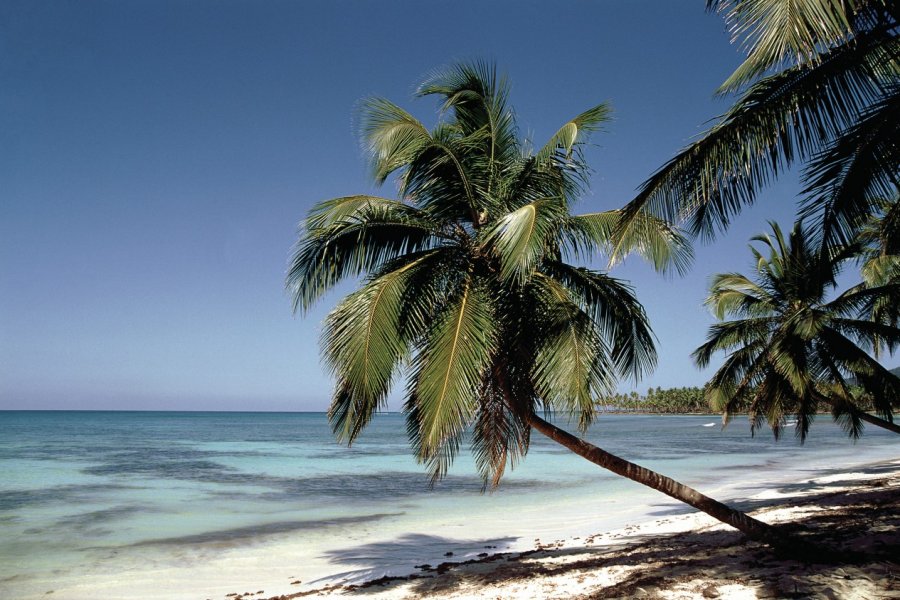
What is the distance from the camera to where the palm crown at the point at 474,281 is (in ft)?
19.3

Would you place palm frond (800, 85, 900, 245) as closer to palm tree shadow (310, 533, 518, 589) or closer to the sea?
the sea

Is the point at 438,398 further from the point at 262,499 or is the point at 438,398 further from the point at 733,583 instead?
the point at 262,499

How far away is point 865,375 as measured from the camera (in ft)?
39.2

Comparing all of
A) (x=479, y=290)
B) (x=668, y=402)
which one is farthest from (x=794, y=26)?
(x=668, y=402)

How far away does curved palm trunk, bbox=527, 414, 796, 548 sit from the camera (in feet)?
20.7

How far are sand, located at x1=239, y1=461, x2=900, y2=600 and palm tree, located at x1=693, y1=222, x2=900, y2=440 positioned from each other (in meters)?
2.45

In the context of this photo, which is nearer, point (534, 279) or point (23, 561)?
point (534, 279)

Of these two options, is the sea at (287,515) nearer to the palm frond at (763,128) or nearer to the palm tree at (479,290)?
the palm tree at (479,290)

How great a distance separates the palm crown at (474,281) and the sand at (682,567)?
1.55 meters

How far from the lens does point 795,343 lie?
12.6 m

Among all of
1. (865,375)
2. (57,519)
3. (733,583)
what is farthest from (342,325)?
(57,519)

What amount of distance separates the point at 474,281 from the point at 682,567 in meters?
3.86

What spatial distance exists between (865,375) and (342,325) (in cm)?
1105

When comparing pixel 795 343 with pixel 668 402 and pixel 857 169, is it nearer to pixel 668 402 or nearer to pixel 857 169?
pixel 857 169
